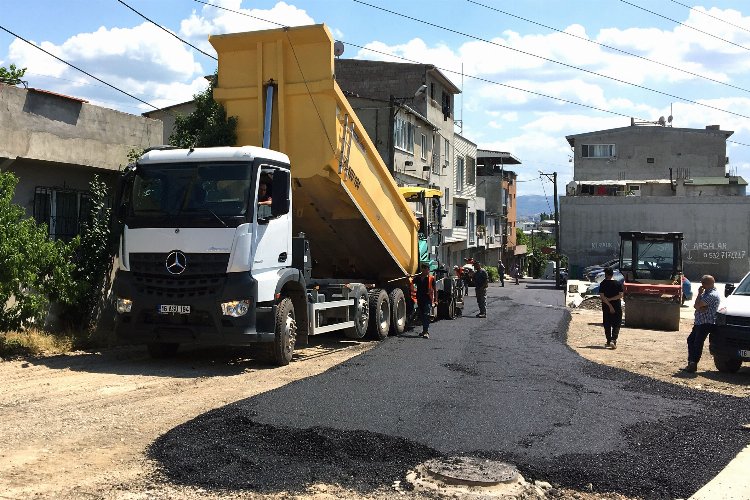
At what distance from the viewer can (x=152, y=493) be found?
19.1 ft

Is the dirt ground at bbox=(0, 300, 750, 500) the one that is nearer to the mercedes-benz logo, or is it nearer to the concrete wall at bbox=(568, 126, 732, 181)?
the mercedes-benz logo

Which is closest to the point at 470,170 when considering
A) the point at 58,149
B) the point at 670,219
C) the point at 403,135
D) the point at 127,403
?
the point at 670,219

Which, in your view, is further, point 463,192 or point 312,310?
point 463,192

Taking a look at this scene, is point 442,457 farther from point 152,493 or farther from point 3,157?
point 3,157

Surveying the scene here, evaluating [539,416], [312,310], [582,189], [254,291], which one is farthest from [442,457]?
[582,189]

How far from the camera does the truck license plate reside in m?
11.0

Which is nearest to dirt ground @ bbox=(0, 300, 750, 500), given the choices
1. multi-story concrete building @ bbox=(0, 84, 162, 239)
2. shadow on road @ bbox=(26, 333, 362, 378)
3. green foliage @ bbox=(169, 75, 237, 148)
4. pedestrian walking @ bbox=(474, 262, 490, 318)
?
shadow on road @ bbox=(26, 333, 362, 378)

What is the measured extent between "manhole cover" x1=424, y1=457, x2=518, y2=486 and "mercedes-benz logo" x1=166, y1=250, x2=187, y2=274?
5.62m

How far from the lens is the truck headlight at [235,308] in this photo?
1092 cm

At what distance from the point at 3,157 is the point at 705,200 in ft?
161

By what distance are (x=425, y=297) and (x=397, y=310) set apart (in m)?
0.69

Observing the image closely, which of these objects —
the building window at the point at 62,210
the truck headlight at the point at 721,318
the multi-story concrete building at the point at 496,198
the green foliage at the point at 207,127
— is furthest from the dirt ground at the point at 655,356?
the multi-story concrete building at the point at 496,198

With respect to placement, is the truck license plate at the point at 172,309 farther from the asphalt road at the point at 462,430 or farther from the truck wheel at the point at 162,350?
the asphalt road at the point at 462,430

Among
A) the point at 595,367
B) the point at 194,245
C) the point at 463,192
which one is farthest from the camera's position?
the point at 463,192
